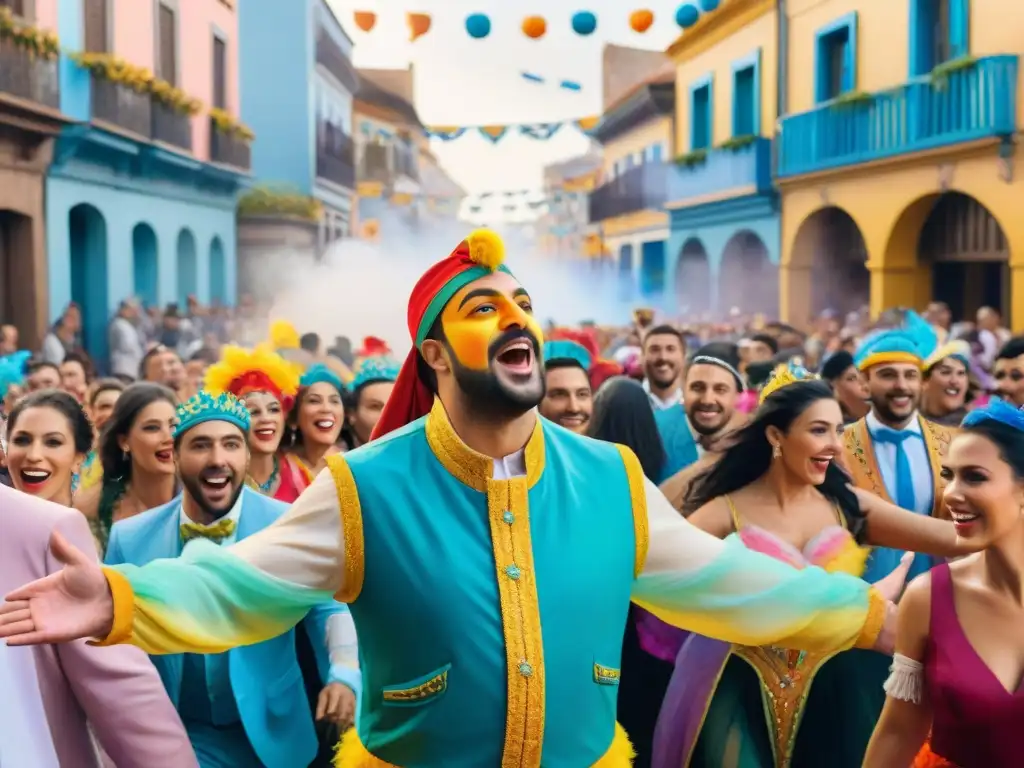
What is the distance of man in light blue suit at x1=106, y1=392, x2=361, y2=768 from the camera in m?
4.06

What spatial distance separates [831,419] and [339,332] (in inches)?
635

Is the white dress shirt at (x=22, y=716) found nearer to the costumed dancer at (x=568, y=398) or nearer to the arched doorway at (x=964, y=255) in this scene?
the costumed dancer at (x=568, y=398)

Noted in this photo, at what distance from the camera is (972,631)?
3102mm

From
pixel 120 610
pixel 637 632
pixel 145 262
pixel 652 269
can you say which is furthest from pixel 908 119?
pixel 652 269

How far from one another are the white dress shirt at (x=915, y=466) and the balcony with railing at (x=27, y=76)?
993cm

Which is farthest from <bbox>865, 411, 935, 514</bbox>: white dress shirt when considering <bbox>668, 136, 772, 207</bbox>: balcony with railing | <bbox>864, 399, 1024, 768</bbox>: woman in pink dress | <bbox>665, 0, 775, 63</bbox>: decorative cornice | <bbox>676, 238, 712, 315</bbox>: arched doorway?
<bbox>676, 238, 712, 315</bbox>: arched doorway

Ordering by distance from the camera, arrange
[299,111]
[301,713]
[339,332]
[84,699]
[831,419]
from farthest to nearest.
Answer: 1. [299,111]
2. [339,332]
3. [831,419]
4. [301,713]
5. [84,699]

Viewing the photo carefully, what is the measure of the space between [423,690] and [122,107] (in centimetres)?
1472

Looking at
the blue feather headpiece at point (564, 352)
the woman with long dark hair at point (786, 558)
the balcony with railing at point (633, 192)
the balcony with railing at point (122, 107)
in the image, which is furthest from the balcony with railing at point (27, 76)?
the balcony with railing at point (633, 192)

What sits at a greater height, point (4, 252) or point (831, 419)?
point (4, 252)

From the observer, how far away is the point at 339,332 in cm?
2030

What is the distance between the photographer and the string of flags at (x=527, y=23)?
18141 mm

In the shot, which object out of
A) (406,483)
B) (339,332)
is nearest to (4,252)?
(339,332)

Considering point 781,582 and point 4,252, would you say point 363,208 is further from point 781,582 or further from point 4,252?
point 781,582
